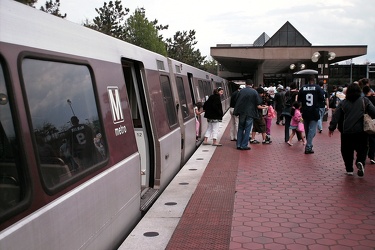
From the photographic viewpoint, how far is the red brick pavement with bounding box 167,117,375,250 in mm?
4316

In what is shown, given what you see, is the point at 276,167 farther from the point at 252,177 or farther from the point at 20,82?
the point at 20,82

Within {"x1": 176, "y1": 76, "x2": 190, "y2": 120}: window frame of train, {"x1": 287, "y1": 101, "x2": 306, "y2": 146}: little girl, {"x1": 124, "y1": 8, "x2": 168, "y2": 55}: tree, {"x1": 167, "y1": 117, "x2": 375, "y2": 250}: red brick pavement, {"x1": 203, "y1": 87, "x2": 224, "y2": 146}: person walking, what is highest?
{"x1": 124, "y1": 8, "x2": 168, "y2": 55}: tree

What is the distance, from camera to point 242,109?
10398mm

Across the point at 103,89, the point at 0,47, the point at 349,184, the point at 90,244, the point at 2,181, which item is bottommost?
the point at 349,184

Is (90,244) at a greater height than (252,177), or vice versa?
(90,244)

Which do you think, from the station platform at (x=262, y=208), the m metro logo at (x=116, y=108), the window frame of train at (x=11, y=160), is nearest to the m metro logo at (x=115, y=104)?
the m metro logo at (x=116, y=108)

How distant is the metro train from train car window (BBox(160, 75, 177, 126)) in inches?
70.5

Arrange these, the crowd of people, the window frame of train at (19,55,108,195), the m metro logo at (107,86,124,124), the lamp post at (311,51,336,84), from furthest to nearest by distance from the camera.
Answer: the lamp post at (311,51,336,84) < the crowd of people < the m metro logo at (107,86,124,124) < the window frame of train at (19,55,108,195)

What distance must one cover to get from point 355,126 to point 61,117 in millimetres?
5603

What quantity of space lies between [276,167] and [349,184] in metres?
1.77

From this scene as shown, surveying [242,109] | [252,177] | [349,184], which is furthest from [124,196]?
[242,109]

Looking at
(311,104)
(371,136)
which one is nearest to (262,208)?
(371,136)

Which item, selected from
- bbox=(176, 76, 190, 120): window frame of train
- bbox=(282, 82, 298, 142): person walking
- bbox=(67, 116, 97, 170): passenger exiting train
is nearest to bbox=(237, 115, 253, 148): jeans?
bbox=(176, 76, 190, 120): window frame of train

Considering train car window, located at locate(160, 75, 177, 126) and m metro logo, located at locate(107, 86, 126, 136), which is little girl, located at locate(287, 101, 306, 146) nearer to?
train car window, located at locate(160, 75, 177, 126)
